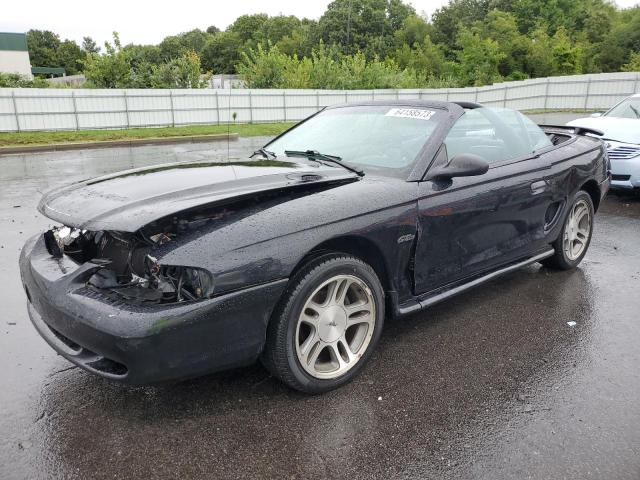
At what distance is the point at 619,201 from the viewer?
8000 millimetres

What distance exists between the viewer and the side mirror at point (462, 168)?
3182 millimetres

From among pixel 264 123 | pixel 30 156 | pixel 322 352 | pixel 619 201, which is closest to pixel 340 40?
pixel 264 123

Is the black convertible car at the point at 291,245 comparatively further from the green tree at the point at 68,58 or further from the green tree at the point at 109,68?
the green tree at the point at 68,58

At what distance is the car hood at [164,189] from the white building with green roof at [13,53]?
239 feet

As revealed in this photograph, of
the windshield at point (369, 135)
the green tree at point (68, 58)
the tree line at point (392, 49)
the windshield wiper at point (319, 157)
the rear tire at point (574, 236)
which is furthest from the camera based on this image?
the green tree at point (68, 58)

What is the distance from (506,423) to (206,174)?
2.13 metres

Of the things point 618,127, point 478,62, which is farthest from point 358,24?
point 618,127

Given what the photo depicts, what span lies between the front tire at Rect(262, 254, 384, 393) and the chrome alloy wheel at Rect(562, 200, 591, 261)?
2.50 meters

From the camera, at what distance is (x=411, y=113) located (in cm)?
384

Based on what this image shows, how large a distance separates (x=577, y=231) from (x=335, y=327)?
3.05 metres

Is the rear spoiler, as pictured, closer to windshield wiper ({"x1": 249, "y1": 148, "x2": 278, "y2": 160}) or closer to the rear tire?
Result: the rear tire

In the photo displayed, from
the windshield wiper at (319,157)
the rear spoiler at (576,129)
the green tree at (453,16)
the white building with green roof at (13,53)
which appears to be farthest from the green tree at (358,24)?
the windshield wiper at (319,157)

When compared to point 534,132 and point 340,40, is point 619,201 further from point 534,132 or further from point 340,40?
point 340,40

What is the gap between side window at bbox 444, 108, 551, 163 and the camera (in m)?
3.69
